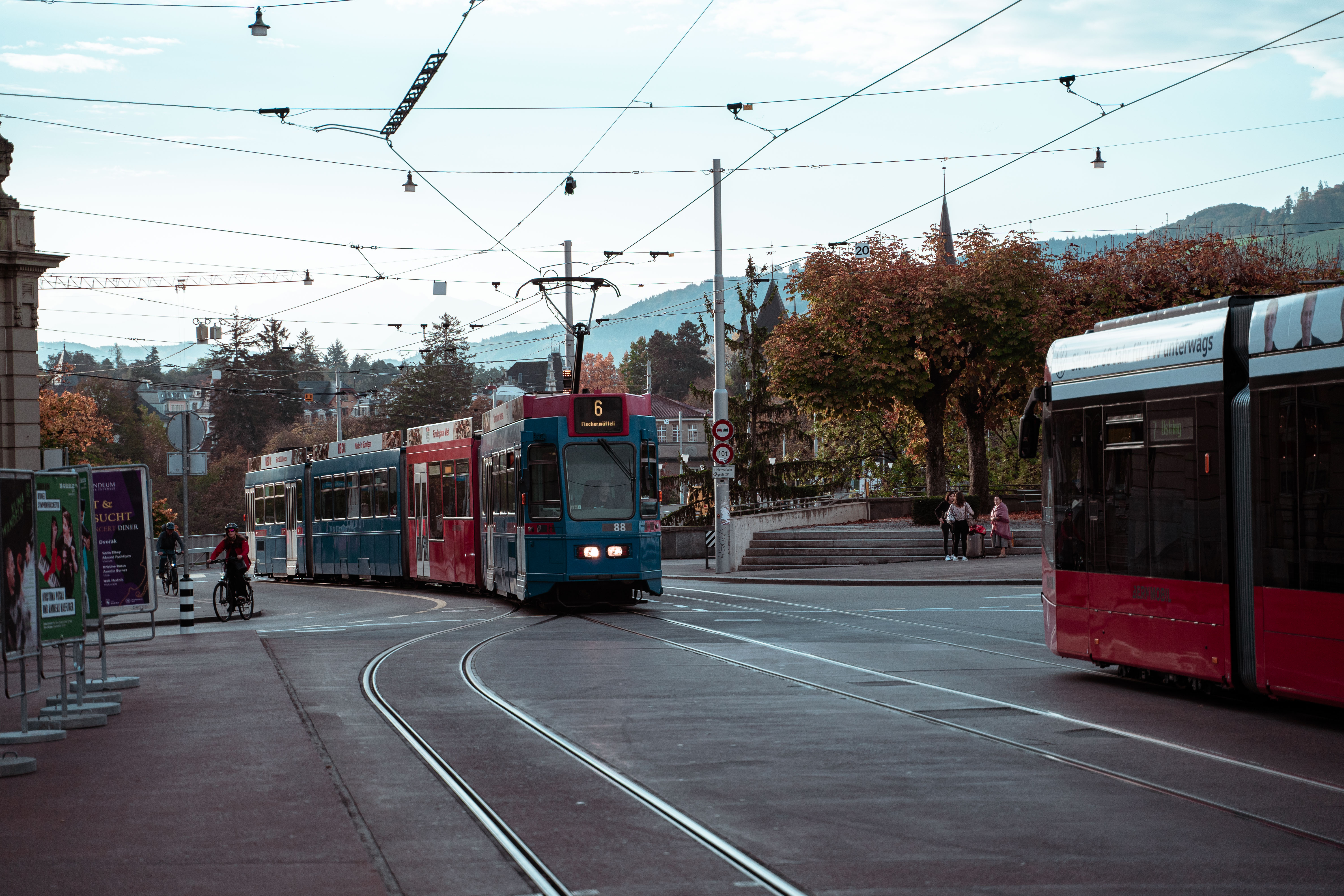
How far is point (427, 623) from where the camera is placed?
865 inches

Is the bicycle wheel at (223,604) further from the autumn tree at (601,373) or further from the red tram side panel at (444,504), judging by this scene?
the autumn tree at (601,373)

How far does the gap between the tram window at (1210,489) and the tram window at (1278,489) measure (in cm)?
39

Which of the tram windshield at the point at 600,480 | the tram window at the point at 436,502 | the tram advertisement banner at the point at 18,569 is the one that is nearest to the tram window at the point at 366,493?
the tram window at the point at 436,502

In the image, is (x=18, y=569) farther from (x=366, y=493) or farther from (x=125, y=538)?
(x=366, y=493)

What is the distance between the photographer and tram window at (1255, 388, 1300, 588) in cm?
1055

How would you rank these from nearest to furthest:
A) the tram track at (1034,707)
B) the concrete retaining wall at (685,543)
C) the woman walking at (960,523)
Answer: the tram track at (1034,707), the woman walking at (960,523), the concrete retaining wall at (685,543)

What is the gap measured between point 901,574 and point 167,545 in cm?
1759

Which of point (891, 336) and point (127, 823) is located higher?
point (891, 336)

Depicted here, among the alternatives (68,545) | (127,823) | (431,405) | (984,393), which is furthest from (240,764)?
(431,405)

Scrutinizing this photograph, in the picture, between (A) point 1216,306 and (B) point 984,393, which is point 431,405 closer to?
(B) point 984,393

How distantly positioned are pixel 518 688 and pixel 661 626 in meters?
6.81

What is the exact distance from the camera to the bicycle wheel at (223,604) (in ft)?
83.3

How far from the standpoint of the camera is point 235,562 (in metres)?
25.5

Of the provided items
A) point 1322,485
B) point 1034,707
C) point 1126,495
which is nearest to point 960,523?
point 1126,495
